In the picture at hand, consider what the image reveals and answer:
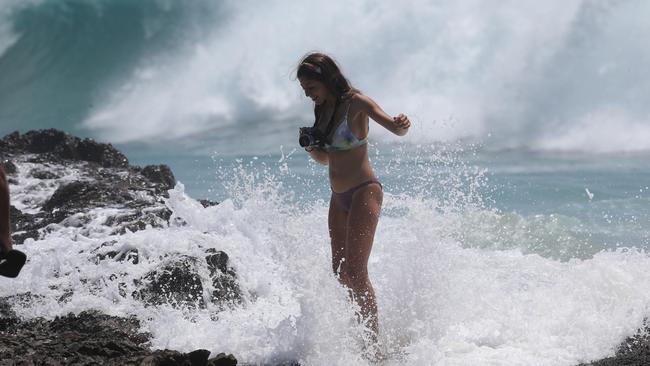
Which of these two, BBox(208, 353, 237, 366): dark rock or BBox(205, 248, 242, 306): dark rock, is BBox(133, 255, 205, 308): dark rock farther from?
BBox(208, 353, 237, 366): dark rock

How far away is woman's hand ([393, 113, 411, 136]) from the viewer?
4.73m

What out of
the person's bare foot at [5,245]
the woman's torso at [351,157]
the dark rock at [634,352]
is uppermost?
the woman's torso at [351,157]

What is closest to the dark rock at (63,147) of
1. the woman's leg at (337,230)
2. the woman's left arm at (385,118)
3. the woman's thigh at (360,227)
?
the woman's leg at (337,230)

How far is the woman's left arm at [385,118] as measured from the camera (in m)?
4.73

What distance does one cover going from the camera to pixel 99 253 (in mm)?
8508

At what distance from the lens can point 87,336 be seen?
15.7ft

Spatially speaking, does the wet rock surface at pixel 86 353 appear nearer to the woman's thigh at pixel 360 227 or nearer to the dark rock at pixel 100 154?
the woman's thigh at pixel 360 227

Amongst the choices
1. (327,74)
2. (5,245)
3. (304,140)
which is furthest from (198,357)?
(327,74)

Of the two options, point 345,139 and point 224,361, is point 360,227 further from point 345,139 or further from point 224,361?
point 224,361

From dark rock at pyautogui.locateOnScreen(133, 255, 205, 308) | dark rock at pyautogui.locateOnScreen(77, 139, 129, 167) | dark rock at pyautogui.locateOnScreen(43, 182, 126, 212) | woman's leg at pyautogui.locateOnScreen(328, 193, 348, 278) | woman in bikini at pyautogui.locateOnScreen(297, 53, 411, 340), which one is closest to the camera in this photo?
woman in bikini at pyautogui.locateOnScreen(297, 53, 411, 340)

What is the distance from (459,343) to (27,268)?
18.4ft

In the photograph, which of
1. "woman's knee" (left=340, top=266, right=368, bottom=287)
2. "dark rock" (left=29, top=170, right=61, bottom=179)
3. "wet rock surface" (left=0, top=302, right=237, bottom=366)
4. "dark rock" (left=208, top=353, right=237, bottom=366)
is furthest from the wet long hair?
"dark rock" (left=29, top=170, right=61, bottom=179)

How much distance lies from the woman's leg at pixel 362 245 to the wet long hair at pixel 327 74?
24.0 inches

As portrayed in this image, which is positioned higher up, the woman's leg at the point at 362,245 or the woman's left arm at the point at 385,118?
the woman's left arm at the point at 385,118
